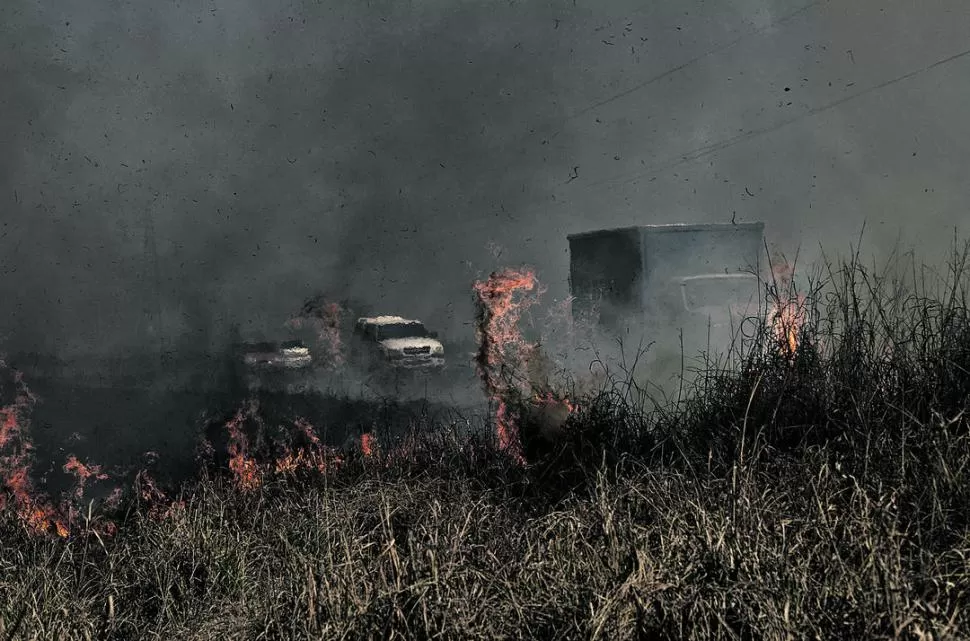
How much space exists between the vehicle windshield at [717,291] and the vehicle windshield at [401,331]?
4.57m

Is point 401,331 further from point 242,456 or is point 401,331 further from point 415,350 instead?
point 242,456

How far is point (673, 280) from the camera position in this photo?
35.7 ft

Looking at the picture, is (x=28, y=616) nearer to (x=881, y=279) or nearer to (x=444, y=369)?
(x=881, y=279)

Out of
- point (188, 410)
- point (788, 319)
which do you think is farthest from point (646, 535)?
point (188, 410)

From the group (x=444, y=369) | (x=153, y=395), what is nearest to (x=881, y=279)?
(x=444, y=369)

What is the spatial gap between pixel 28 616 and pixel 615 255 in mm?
8049

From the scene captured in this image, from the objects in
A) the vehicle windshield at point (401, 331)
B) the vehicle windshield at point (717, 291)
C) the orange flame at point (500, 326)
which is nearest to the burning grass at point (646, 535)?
the orange flame at point (500, 326)

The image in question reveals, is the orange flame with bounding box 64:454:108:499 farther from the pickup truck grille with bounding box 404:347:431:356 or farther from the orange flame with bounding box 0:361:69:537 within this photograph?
the pickup truck grille with bounding box 404:347:431:356

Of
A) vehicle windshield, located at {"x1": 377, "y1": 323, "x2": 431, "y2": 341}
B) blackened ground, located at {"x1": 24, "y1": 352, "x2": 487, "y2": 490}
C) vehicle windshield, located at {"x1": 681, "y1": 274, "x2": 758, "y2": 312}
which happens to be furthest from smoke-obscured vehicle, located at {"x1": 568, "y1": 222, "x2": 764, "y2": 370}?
vehicle windshield, located at {"x1": 377, "y1": 323, "x2": 431, "y2": 341}

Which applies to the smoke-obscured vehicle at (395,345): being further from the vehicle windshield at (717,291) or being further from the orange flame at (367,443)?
the orange flame at (367,443)

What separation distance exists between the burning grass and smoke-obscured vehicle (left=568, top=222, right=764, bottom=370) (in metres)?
4.14

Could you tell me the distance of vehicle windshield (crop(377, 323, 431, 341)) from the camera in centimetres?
1402

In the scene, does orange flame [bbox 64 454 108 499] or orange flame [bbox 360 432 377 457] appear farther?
orange flame [bbox 64 454 108 499]

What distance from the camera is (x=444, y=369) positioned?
44.6 feet
